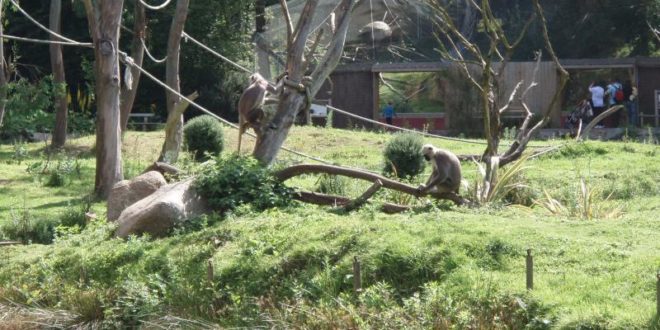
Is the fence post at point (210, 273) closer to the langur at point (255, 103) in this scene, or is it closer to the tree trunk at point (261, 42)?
the langur at point (255, 103)

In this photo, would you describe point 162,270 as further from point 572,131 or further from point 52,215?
point 572,131

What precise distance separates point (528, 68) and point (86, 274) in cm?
2391

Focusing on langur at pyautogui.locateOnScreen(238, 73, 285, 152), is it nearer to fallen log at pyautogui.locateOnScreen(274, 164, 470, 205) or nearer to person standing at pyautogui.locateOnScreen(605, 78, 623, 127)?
fallen log at pyautogui.locateOnScreen(274, 164, 470, 205)

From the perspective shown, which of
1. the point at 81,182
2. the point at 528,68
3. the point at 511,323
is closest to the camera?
the point at 511,323

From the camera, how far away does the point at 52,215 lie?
15.8m

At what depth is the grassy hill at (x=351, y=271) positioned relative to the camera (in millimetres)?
9188

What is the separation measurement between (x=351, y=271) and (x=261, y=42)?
24.7m

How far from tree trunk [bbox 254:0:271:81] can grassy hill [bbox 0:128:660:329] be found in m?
21.2

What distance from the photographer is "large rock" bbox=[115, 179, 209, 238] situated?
41.5ft

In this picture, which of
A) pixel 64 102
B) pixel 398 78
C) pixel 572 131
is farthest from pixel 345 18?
pixel 398 78

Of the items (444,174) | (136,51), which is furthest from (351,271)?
(136,51)

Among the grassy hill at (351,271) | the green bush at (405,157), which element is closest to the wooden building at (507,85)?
the green bush at (405,157)

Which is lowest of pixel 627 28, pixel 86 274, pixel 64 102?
pixel 86 274

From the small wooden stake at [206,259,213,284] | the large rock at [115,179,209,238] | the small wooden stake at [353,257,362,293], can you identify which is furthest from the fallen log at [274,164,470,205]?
the small wooden stake at [353,257,362,293]
